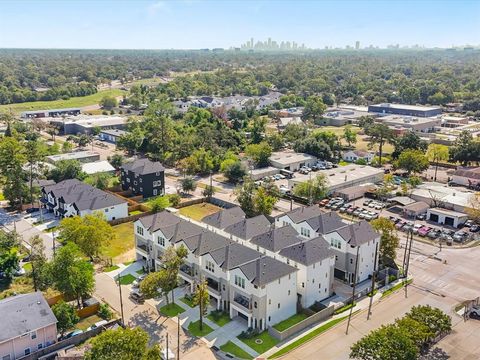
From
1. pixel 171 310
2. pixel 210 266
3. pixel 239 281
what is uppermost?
pixel 239 281

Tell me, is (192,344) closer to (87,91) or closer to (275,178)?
(275,178)

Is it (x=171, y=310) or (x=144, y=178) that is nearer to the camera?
(x=171, y=310)

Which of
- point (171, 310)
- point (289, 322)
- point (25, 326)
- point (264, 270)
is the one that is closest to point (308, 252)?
point (264, 270)

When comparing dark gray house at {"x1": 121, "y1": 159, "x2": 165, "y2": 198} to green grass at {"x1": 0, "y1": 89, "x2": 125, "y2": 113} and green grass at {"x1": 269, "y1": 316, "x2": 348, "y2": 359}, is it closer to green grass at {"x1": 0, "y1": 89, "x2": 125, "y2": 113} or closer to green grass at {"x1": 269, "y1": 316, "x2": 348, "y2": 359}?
green grass at {"x1": 269, "y1": 316, "x2": 348, "y2": 359}

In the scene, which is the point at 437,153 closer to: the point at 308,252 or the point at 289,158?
the point at 289,158

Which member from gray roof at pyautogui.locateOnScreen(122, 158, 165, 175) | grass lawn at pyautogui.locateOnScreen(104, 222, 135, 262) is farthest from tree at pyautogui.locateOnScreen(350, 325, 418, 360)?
gray roof at pyautogui.locateOnScreen(122, 158, 165, 175)

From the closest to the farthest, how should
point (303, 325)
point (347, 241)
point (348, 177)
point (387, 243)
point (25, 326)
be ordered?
point (25, 326), point (303, 325), point (347, 241), point (387, 243), point (348, 177)

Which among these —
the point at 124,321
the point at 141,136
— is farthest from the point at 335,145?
the point at 124,321
